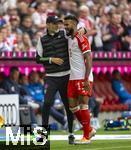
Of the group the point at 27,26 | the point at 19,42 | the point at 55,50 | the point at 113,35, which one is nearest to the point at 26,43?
the point at 19,42

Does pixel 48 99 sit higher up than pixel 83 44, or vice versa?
pixel 83 44

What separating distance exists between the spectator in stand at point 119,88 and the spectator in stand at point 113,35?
99 cm

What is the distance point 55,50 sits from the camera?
46.2ft

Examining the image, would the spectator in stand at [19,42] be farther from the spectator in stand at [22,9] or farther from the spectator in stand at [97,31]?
the spectator in stand at [97,31]

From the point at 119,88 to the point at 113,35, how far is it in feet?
6.65

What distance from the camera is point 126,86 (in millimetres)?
22062

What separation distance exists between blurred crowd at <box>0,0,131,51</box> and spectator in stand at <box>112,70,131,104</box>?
0.99 metres

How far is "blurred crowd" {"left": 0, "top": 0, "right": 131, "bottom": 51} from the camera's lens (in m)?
20.5

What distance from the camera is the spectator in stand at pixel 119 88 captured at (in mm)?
21531

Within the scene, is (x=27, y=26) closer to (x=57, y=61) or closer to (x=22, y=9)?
(x=22, y=9)

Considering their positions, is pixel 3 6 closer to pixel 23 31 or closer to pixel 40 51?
pixel 23 31

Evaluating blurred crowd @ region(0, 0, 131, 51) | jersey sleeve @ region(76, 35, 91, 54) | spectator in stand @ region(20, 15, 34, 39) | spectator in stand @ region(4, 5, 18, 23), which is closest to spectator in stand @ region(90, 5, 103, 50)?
blurred crowd @ region(0, 0, 131, 51)

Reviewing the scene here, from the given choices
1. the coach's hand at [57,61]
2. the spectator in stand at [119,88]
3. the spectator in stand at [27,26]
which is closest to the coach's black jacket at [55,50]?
the coach's hand at [57,61]

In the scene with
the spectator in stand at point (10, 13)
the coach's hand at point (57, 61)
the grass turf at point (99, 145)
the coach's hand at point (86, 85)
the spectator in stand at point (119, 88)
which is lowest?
the grass turf at point (99, 145)
